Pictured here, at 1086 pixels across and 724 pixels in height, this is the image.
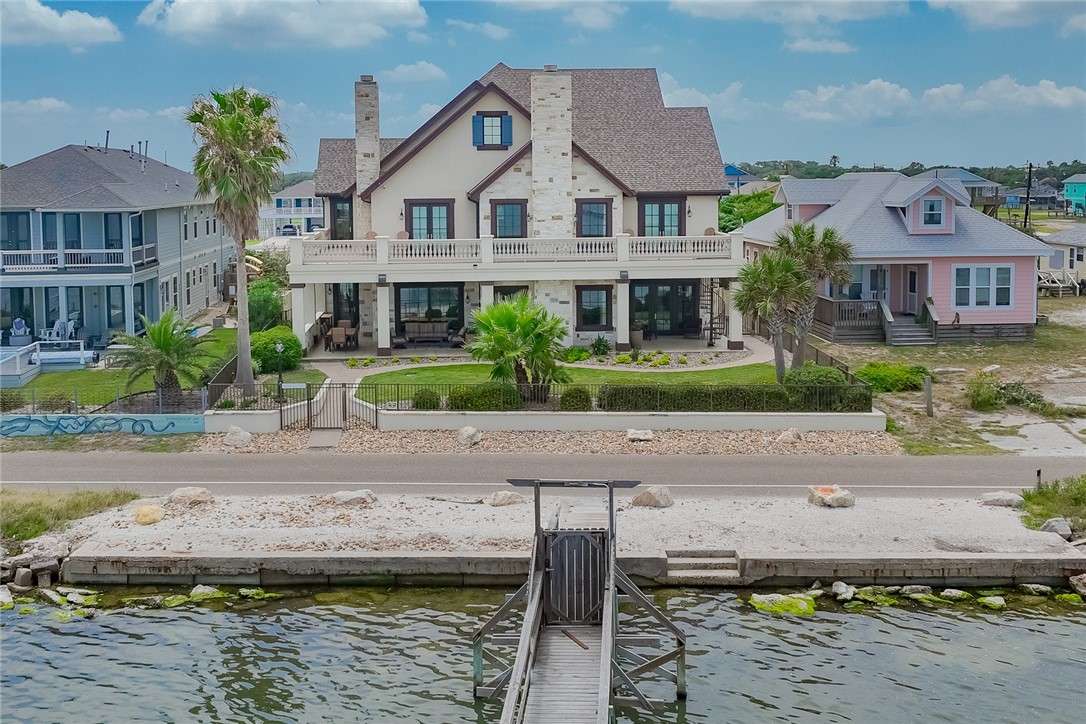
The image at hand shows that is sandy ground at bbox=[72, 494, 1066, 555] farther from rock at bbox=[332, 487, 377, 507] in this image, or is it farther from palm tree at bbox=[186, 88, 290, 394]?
palm tree at bbox=[186, 88, 290, 394]

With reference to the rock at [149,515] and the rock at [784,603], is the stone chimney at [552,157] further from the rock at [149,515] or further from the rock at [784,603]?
the rock at [784,603]

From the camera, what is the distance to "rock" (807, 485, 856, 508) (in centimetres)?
2661

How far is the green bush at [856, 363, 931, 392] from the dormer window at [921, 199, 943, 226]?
11.1 m

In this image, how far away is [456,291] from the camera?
153 ft

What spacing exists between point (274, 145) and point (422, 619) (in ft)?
62.8

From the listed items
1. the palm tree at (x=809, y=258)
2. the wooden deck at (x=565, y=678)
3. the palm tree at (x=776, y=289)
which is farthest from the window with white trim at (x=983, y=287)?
the wooden deck at (x=565, y=678)

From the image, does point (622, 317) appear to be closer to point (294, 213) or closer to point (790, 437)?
point (790, 437)

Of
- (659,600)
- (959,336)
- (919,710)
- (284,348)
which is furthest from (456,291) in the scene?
(919,710)

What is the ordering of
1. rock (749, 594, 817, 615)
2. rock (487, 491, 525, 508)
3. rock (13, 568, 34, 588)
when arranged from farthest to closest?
rock (487, 491, 525, 508) → rock (13, 568, 34, 588) → rock (749, 594, 817, 615)

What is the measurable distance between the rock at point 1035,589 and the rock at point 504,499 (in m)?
10.2

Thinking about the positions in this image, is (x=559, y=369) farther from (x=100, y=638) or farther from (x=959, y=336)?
(x=959, y=336)

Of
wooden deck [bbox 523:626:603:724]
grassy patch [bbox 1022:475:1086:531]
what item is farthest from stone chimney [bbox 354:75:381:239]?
wooden deck [bbox 523:626:603:724]

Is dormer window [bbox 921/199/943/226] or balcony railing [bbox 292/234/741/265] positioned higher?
dormer window [bbox 921/199/943/226]

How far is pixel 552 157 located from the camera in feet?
147
